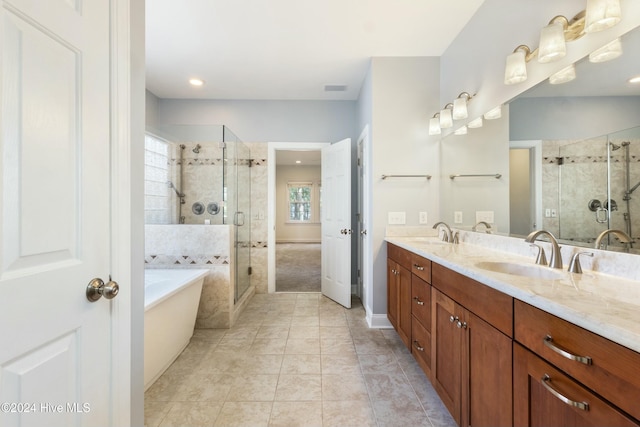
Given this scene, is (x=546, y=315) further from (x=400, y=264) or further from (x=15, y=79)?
(x=15, y=79)

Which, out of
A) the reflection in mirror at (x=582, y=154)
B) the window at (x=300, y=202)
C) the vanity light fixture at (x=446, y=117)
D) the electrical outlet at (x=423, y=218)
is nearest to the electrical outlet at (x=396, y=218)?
the electrical outlet at (x=423, y=218)

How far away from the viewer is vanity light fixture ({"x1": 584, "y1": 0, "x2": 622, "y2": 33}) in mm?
1076

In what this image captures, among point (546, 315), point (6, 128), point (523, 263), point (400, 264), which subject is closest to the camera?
point (6, 128)

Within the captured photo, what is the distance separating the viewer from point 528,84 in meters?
1.59

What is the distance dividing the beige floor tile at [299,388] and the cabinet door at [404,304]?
732 mm

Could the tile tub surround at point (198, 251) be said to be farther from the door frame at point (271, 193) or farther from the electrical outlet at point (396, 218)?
the electrical outlet at point (396, 218)

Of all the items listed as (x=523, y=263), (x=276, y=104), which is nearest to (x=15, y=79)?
(x=523, y=263)

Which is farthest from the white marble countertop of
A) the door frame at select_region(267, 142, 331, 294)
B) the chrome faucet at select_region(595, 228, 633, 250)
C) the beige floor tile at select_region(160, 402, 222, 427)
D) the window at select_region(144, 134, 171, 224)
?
the window at select_region(144, 134, 171, 224)

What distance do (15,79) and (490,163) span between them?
240 cm

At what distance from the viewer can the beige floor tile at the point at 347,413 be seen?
1.43m

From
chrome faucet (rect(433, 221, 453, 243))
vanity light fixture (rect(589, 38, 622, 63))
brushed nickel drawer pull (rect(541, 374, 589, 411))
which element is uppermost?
vanity light fixture (rect(589, 38, 622, 63))

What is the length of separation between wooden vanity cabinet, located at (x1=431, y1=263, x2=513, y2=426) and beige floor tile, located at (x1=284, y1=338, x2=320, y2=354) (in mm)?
972

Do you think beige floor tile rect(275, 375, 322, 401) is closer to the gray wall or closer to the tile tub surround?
the tile tub surround

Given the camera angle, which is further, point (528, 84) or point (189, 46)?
point (189, 46)
